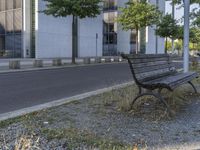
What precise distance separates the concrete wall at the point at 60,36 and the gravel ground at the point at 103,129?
35.4m

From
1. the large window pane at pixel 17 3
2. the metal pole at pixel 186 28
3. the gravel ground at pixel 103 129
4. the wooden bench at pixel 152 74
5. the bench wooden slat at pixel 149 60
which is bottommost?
the gravel ground at pixel 103 129

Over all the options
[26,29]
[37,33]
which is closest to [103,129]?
[37,33]

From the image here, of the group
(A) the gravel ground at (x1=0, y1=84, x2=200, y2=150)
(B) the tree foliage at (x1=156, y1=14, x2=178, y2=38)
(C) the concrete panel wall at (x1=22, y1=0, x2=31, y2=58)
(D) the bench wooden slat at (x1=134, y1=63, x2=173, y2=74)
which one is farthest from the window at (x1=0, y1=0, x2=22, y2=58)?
(A) the gravel ground at (x1=0, y1=84, x2=200, y2=150)

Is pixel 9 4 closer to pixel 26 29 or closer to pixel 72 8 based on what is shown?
pixel 26 29

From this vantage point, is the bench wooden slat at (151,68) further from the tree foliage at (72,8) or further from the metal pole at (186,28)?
the tree foliage at (72,8)

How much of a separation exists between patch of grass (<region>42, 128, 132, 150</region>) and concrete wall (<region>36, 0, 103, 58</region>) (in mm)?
37263

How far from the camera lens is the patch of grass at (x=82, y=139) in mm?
4609

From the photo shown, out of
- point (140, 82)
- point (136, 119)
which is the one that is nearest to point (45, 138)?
point (136, 119)

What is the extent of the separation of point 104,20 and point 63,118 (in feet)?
182

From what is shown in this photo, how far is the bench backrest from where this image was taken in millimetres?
7109

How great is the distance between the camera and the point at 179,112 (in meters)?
7.18

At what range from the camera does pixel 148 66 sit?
26.5 ft

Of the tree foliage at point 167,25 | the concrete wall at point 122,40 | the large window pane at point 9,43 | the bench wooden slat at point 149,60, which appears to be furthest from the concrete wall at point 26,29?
the bench wooden slat at point 149,60

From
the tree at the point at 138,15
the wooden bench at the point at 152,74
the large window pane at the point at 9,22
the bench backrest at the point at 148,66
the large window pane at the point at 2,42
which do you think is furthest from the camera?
the large window pane at the point at 2,42
